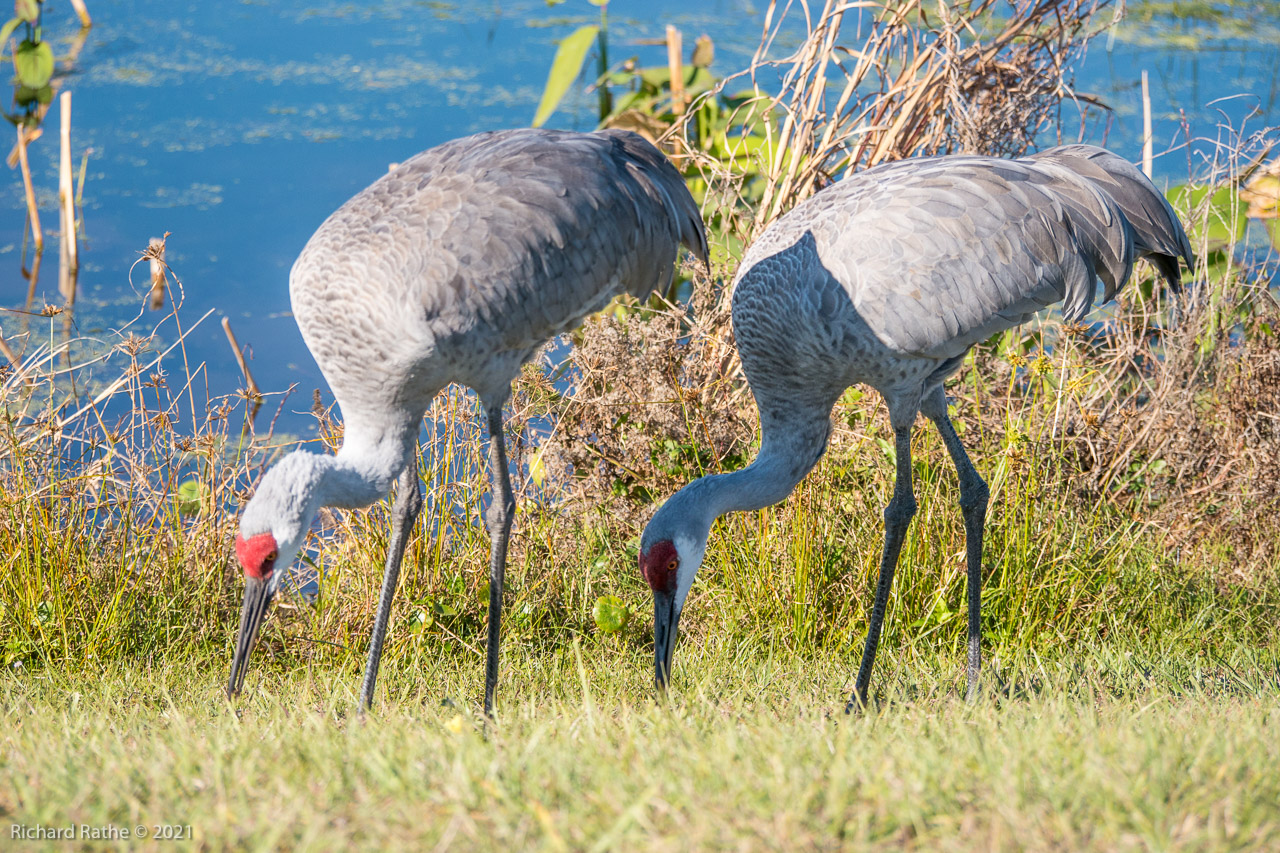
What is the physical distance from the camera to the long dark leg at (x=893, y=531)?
12.0 ft

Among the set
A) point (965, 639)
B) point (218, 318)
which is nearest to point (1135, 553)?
Answer: point (965, 639)

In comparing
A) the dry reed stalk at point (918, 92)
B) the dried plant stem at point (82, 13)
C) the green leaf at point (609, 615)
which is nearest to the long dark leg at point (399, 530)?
the green leaf at point (609, 615)

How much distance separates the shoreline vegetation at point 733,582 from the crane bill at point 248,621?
115mm

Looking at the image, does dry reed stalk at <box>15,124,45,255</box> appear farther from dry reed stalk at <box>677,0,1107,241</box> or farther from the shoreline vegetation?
dry reed stalk at <box>677,0,1107,241</box>

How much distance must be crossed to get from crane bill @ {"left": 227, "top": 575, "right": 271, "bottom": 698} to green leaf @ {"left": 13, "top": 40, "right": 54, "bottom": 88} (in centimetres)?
555

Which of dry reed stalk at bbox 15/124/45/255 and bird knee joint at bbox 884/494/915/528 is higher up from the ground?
dry reed stalk at bbox 15/124/45/255

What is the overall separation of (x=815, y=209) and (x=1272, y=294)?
2.73 m

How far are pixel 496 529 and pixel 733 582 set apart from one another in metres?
0.94

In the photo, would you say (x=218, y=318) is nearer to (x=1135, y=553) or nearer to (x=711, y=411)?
(x=711, y=411)

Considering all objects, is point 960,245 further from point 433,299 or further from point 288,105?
point 288,105

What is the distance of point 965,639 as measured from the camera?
4.34m

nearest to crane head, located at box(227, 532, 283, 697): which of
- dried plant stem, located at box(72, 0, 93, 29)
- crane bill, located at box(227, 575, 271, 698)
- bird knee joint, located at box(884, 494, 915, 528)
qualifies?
crane bill, located at box(227, 575, 271, 698)

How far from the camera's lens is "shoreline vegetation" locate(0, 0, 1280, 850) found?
2303 mm

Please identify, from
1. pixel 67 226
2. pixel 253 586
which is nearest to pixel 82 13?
pixel 67 226
